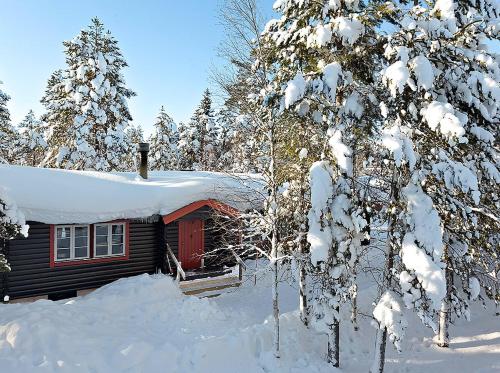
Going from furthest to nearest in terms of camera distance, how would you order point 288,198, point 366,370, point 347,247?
point 288,198
point 366,370
point 347,247

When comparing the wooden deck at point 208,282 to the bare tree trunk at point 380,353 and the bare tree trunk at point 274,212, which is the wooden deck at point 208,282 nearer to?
the bare tree trunk at point 274,212

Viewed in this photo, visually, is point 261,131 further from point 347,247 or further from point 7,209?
point 7,209

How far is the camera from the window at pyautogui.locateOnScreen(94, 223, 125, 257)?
547 inches

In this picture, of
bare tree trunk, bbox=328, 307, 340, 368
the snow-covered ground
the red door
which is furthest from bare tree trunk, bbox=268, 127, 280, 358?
the red door

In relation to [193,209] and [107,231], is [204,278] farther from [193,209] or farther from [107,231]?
[107,231]

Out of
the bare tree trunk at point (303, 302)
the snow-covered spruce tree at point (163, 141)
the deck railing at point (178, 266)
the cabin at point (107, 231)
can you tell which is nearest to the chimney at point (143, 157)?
the cabin at point (107, 231)

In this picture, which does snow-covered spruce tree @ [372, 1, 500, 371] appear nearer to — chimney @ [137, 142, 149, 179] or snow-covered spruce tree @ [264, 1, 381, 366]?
snow-covered spruce tree @ [264, 1, 381, 366]

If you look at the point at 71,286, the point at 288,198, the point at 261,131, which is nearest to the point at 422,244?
the point at 288,198

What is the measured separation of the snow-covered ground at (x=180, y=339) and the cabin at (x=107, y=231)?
4.49 ft

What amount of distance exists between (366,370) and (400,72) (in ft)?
25.1

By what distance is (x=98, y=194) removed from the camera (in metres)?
13.7

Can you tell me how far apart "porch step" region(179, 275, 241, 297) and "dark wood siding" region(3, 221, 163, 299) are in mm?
1816

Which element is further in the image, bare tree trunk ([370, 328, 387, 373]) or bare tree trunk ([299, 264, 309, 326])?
bare tree trunk ([299, 264, 309, 326])

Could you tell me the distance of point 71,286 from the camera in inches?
518
